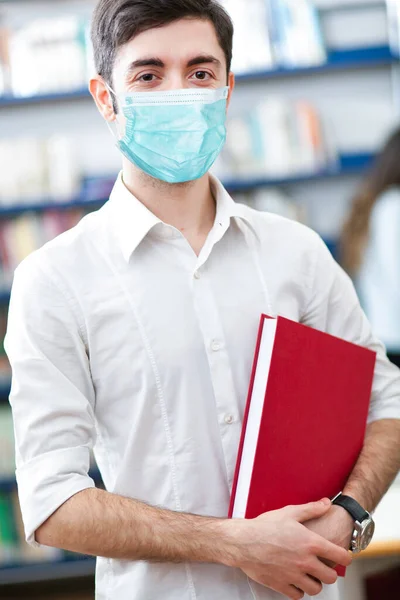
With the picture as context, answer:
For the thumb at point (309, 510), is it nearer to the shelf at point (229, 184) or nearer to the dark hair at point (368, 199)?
the dark hair at point (368, 199)

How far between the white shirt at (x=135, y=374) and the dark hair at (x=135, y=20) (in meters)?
0.26

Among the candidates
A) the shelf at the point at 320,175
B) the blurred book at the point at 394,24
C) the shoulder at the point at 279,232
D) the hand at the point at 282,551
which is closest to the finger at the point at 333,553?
the hand at the point at 282,551

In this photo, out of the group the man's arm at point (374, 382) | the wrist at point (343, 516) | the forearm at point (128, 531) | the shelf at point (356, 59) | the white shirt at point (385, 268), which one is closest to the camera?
the forearm at point (128, 531)

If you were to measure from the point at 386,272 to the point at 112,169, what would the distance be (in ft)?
5.95

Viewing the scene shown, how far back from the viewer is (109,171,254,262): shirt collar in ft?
4.54

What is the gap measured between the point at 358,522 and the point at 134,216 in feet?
2.06

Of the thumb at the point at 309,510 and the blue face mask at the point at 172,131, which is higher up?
the blue face mask at the point at 172,131

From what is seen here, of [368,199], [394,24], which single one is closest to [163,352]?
[368,199]

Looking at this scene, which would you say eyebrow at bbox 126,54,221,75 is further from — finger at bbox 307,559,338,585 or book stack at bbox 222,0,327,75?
book stack at bbox 222,0,327,75

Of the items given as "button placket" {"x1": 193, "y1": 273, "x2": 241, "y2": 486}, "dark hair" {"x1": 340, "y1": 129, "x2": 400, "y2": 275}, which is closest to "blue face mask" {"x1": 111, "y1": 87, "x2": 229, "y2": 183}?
"button placket" {"x1": 193, "y1": 273, "x2": 241, "y2": 486}

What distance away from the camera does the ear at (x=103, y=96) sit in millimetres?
1488

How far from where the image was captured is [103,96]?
150 cm

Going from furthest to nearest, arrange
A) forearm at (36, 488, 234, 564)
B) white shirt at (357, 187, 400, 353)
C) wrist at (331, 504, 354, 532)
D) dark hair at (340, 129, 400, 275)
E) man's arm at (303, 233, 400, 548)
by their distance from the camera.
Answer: dark hair at (340, 129, 400, 275)
white shirt at (357, 187, 400, 353)
man's arm at (303, 233, 400, 548)
wrist at (331, 504, 354, 532)
forearm at (36, 488, 234, 564)

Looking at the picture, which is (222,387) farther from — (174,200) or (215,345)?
(174,200)
